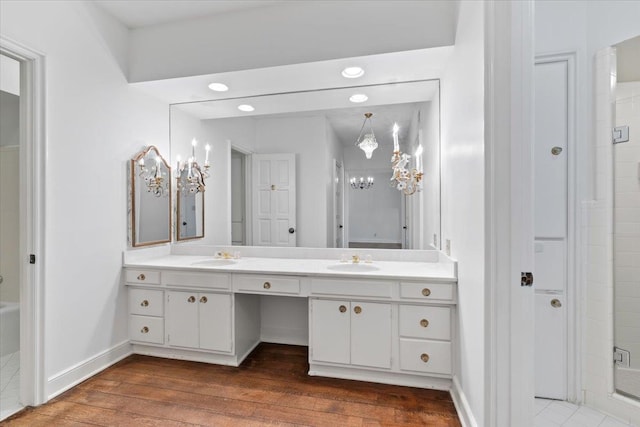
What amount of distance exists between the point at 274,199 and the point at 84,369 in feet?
6.08

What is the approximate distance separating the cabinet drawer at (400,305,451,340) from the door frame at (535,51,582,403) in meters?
0.70

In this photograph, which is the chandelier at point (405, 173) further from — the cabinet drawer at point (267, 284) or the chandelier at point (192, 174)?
the chandelier at point (192, 174)

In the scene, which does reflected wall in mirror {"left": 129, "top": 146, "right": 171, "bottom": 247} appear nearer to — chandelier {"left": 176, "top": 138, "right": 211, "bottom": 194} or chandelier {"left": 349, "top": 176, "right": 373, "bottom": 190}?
chandelier {"left": 176, "top": 138, "right": 211, "bottom": 194}

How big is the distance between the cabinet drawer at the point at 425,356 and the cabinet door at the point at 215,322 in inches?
50.8

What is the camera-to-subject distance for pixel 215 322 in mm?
2303

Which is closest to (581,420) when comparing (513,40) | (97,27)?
(513,40)

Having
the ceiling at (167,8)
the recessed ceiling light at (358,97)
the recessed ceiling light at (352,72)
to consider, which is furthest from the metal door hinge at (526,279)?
the ceiling at (167,8)

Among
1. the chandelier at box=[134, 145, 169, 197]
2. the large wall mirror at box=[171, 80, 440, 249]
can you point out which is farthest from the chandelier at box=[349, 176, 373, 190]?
the chandelier at box=[134, 145, 169, 197]

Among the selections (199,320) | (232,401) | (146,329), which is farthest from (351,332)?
(146,329)

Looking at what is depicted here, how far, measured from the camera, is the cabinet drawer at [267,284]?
2162 mm

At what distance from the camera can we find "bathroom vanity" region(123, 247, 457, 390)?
1.96 metres

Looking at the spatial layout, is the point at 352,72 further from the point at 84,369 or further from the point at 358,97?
the point at 84,369

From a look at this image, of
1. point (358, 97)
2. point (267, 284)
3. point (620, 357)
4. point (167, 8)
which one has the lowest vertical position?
point (620, 357)

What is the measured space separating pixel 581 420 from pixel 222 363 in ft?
7.60
